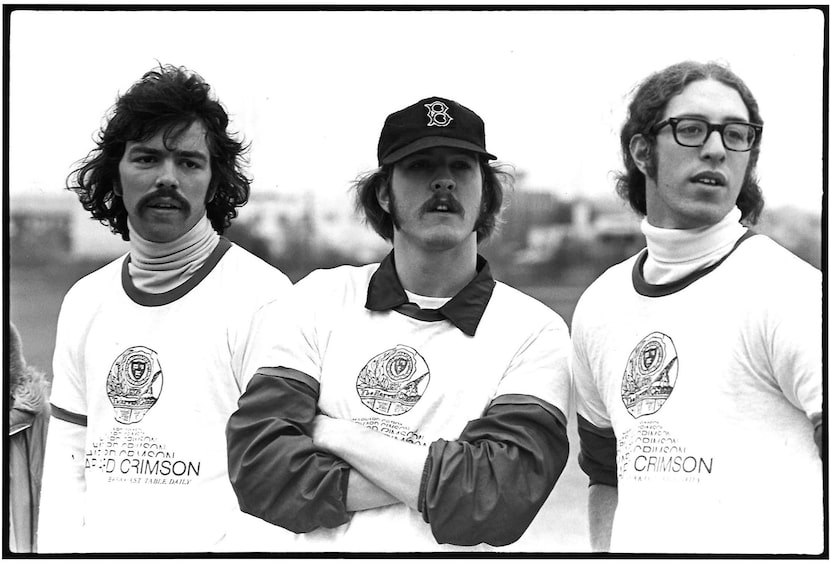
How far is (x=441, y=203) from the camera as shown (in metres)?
4.04

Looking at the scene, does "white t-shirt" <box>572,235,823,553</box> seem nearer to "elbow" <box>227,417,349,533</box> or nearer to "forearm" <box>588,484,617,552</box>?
"forearm" <box>588,484,617,552</box>

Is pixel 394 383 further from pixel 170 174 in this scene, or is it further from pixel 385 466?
pixel 170 174

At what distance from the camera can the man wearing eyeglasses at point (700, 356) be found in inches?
148

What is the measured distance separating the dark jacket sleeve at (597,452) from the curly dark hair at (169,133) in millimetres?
1516

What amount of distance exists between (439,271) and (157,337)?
1083 mm

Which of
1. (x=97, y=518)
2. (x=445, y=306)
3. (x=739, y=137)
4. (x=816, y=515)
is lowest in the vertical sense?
(x=97, y=518)

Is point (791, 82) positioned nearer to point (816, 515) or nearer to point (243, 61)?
point (816, 515)

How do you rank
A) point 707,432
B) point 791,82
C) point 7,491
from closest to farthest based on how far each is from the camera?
point 707,432, point 791,82, point 7,491

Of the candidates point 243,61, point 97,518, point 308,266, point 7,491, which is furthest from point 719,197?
point 7,491

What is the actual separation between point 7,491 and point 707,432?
263 cm

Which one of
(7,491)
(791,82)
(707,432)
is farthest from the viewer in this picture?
(7,491)

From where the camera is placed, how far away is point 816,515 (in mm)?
3953

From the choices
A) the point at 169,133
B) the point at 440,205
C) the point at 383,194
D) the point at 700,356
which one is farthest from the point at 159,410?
the point at 700,356

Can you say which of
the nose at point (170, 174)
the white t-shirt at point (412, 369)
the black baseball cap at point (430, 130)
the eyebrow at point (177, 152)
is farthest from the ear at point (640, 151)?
the nose at point (170, 174)
